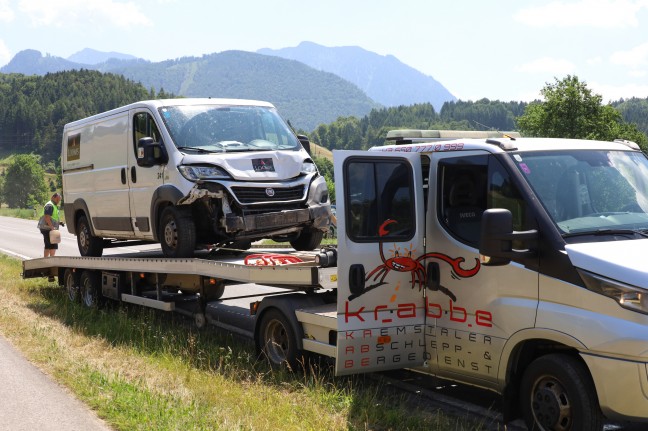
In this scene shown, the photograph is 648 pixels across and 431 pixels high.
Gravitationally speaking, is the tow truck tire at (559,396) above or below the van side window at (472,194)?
below

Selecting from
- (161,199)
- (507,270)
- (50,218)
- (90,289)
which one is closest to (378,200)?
(507,270)

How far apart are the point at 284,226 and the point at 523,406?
402 cm

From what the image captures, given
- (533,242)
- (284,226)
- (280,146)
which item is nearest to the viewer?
(533,242)

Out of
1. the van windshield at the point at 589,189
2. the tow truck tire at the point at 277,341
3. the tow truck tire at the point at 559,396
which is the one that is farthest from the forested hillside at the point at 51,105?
the tow truck tire at the point at 559,396

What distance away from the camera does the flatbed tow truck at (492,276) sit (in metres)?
4.83

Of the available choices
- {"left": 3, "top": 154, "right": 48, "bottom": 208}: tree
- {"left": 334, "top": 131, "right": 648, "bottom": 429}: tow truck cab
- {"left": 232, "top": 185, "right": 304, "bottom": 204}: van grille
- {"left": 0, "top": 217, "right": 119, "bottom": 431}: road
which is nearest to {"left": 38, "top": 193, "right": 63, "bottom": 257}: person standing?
{"left": 0, "top": 217, "right": 119, "bottom": 431}: road

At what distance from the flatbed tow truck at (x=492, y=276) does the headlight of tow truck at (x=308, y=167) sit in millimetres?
2036

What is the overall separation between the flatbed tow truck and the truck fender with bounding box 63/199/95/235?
492 centimetres

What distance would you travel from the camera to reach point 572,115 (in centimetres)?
5638

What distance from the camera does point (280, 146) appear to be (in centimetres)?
923

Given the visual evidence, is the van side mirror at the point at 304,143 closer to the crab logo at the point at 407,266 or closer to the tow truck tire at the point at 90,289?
the crab logo at the point at 407,266

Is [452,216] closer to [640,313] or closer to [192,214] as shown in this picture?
[640,313]

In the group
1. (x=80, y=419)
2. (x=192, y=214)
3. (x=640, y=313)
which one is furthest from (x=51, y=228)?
(x=640, y=313)

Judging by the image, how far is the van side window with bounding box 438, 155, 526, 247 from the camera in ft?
18.4
